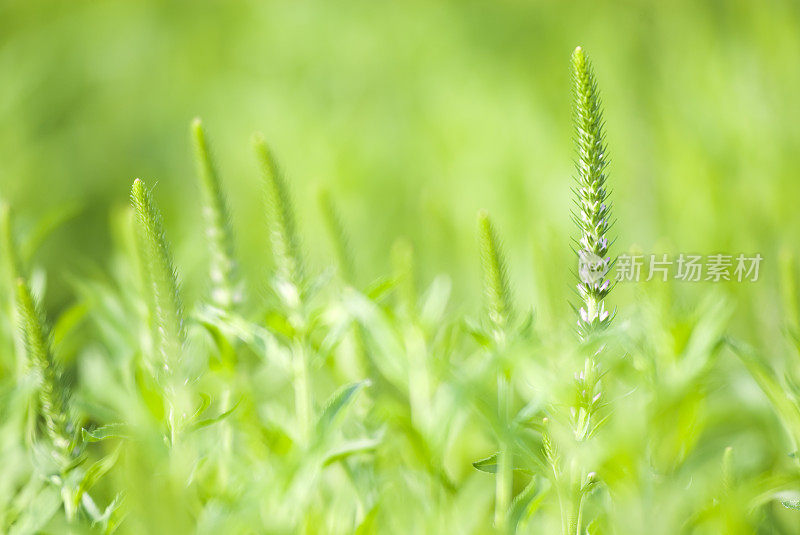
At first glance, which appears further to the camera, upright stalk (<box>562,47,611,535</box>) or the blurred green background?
the blurred green background

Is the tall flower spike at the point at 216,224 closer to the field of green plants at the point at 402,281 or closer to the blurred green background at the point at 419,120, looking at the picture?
the field of green plants at the point at 402,281

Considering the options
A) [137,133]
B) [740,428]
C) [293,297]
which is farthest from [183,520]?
[137,133]

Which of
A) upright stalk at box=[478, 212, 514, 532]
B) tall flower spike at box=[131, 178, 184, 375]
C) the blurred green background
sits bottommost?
the blurred green background

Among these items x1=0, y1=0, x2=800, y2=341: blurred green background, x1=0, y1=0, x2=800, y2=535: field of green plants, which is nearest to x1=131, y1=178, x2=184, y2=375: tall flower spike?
x1=0, y1=0, x2=800, y2=535: field of green plants

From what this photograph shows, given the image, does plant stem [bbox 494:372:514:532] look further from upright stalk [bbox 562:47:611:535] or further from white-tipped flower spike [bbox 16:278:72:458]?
white-tipped flower spike [bbox 16:278:72:458]

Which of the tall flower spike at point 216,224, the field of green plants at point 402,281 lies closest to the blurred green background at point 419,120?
the field of green plants at point 402,281

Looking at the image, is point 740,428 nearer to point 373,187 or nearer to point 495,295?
point 495,295

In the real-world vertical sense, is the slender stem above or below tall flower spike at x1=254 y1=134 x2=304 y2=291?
below

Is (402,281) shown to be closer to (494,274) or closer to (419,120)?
(494,274)
